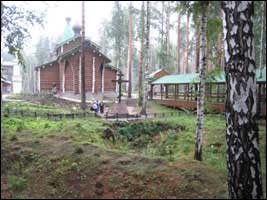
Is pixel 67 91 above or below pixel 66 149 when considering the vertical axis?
above

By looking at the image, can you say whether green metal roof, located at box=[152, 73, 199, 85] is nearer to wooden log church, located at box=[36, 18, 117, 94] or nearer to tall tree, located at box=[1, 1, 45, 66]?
wooden log church, located at box=[36, 18, 117, 94]

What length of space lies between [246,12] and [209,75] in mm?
7687

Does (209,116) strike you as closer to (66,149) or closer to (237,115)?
(66,149)

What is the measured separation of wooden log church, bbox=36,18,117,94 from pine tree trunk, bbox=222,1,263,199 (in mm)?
31067

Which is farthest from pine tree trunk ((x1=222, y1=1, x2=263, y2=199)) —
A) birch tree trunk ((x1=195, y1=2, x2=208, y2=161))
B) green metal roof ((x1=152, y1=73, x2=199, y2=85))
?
green metal roof ((x1=152, y1=73, x2=199, y2=85))

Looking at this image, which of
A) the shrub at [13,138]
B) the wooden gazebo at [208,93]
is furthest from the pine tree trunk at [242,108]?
the wooden gazebo at [208,93]

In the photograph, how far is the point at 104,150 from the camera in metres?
11.1

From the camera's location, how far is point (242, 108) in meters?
3.35

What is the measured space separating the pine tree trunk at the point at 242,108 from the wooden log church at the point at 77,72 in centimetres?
3107

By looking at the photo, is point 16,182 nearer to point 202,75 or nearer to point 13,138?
point 13,138

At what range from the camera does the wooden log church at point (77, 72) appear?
112 ft

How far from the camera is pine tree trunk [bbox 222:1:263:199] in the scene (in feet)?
10.9

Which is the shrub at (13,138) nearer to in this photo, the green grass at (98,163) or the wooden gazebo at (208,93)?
the green grass at (98,163)

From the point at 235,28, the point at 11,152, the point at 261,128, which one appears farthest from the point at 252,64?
the point at 261,128
